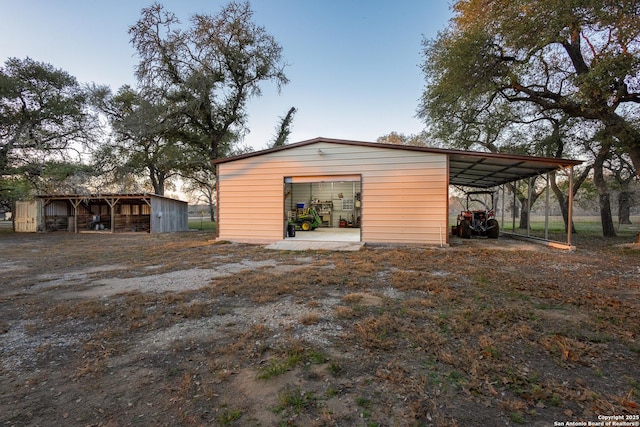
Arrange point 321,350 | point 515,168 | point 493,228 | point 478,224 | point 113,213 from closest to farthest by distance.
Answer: point 321,350
point 515,168
point 493,228
point 478,224
point 113,213

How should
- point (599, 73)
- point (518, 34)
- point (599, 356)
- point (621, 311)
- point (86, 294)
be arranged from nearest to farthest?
point (599, 356) < point (621, 311) < point (86, 294) < point (599, 73) < point (518, 34)

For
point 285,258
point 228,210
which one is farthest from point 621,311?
point 228,210

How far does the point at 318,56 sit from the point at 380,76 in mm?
2806

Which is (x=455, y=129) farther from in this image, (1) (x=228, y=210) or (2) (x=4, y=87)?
(2) (x=4, y=87)

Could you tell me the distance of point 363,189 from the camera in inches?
351

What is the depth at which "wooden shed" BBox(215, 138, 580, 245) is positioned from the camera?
335 inches

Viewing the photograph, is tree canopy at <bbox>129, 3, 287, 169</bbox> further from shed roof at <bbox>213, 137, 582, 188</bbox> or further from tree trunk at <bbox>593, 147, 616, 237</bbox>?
tree trunk at <bbox>593, 147, 616, 237</bbox>

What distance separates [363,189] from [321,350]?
6.89 m

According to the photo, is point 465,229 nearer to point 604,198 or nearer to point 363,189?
point 363,189

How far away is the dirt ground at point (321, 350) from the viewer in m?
1.70

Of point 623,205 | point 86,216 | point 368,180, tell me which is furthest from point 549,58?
point 86,216

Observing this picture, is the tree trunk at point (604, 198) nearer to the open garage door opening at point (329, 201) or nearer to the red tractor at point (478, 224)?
the red tractor at point (478, 224)

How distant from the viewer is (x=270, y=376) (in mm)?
2023

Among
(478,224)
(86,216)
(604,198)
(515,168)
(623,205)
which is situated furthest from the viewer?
(623,205)
